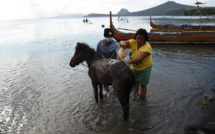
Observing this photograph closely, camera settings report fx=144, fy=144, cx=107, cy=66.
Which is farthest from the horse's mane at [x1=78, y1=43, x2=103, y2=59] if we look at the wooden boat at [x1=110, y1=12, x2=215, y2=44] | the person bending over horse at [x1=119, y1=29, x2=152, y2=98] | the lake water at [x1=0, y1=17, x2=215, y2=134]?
the wooden boat at [x1=110, y1=12, x2=215, y2=44]

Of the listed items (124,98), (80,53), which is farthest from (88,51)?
(124,98)

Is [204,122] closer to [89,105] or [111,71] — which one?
[111,71]

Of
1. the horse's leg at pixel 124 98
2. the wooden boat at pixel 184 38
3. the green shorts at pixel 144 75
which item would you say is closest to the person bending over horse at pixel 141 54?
the green shorts at pixel 144 75

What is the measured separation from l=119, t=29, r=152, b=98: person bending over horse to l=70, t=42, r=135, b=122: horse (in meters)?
0.39

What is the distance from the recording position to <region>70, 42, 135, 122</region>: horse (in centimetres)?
304

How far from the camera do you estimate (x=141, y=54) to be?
3.41 meters

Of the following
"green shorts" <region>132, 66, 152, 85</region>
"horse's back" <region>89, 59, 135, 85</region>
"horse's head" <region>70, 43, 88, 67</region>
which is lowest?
"green shorts" <region>132, 66, 152, 85</region>

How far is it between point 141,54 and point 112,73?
0.87 metres

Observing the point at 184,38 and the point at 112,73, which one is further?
the point at 184,38

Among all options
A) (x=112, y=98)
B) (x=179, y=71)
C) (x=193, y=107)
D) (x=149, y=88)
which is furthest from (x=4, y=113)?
(x=179, y=71)

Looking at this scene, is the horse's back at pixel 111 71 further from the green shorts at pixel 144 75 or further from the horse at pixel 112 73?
the green shorts at pixel 144 75

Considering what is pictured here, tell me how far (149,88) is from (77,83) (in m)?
3.10

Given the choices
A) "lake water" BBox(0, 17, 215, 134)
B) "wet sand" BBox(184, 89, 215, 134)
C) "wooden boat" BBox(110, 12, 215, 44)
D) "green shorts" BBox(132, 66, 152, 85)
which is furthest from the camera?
"wooden boat" BBox(110, 12, 215, 44)

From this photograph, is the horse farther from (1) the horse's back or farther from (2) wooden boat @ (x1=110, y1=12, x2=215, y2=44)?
(2) wooden boat @ (x1=110, y1=12, x2=215, y2=44)
